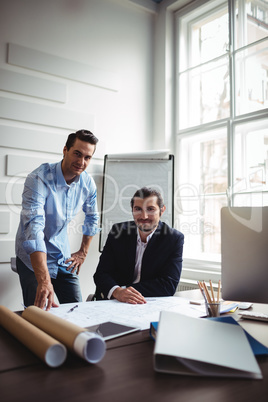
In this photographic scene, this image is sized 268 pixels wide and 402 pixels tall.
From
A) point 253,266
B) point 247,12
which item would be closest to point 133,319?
point 253,266

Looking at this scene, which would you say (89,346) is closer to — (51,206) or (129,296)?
(129,296)

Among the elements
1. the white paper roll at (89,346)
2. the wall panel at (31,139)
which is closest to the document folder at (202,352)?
the white paper roll at (89,346)

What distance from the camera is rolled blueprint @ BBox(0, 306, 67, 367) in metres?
0.85

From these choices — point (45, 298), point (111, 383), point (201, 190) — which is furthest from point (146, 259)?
point (201, 190)

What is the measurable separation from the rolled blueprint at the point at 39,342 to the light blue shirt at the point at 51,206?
34.3 inches

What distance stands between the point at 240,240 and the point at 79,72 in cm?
253

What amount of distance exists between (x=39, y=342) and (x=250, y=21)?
3315 mm

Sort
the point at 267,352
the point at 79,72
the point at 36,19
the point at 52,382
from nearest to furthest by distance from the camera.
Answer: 1. the point at 52,382
2. the point at 267,352
3. the point at 36,19
4. the point at 79,72

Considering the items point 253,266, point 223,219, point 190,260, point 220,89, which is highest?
point 220,89

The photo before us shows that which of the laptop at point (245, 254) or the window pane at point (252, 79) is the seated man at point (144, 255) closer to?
the laptop at point (245, 254)

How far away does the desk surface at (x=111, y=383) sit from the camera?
0.72 m

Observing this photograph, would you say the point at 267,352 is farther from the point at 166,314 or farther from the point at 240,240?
the point at 240,240

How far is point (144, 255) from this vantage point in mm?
2027

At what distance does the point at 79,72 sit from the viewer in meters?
3.27
